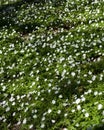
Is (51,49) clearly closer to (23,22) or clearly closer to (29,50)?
(29,50)

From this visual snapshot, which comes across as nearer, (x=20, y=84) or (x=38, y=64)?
(x=20, y=84)

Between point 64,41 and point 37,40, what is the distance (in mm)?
2159

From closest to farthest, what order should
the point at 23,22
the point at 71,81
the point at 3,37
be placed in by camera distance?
the point at 71,81, the point at 3,37, the point at 23,22

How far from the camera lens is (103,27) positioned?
691 inches

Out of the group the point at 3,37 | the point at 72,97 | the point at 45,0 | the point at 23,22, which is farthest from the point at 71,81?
the point at 45,0

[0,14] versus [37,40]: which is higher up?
[37,40]

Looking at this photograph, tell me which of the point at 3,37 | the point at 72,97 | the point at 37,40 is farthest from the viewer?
the point at 3,37

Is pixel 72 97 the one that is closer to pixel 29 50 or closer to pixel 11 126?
pixel 11 126

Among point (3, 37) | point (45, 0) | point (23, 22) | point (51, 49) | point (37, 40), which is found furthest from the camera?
point (45, 0)

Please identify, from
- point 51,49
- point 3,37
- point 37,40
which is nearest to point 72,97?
point 51,49

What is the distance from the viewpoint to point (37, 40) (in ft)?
63.2

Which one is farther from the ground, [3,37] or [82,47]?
[82,47]

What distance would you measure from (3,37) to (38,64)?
6.63 meters

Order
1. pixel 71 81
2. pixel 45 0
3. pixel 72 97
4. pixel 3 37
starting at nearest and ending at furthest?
pixel 72 97
pixel 71 81
pixel 3 37
pixel 45 0
